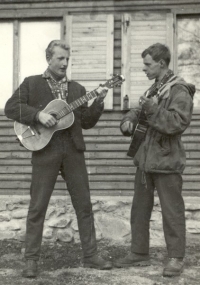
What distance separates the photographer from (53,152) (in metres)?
4.96

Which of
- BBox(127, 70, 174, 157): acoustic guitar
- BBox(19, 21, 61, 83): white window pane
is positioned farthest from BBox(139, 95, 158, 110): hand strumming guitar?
BBox(19, 21, 61, 83): white window pane

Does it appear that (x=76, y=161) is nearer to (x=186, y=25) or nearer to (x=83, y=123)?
(x=83, y=123)

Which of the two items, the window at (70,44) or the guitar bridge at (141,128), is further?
the window at (70,44)

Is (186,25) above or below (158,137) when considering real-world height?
above

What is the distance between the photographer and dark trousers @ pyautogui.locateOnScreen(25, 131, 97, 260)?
16.2 feet

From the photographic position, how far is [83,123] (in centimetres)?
525

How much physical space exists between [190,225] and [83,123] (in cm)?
230

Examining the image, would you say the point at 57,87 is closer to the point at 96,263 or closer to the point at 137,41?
the point at 96,263

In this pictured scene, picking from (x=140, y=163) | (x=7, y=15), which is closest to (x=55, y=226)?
(x=140, y=163)

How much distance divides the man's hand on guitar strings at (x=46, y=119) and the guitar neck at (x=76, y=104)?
11 centimetres

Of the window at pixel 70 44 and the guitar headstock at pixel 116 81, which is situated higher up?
the window at pixel 70 44

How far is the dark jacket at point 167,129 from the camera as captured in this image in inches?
183

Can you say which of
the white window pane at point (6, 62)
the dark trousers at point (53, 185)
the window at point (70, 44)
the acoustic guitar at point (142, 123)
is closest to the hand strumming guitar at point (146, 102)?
the acoustic guitar at point (142, 123)

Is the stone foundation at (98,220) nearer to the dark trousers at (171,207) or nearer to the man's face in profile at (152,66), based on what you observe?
the dark trousers at (171,207)
